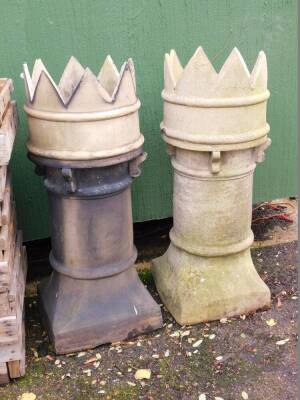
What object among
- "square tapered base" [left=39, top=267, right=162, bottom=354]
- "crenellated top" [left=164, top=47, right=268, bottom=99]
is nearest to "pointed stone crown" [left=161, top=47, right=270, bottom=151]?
"crenellated top" [left=164, top=47, right=268, bottom=99]

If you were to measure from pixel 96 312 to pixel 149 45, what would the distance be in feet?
5.96

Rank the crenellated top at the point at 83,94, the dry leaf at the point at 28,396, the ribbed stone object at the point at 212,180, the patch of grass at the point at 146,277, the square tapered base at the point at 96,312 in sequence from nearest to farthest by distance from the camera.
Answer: the crenellated top at the point at 83,94
the dry leaf at the point at 28,396
the ribbed stone object at the point at 212,180
the square tapered base at the point at 96,312
the patch of grass at the point at 146,277

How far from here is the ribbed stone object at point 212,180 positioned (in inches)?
114

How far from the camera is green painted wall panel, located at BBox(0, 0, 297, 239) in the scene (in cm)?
329

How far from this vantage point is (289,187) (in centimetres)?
430

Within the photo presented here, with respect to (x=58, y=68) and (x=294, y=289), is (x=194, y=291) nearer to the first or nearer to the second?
(x=294, y=289)

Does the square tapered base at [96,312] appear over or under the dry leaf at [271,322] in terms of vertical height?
over

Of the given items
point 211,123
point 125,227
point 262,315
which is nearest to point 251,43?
point 211,123

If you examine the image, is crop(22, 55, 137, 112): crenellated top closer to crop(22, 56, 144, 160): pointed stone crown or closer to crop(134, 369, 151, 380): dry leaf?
crop(22, 56, 144, 160): pointed stone crown

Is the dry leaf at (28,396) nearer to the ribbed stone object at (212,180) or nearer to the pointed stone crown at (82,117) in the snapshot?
the ribbed stone object at (212,180)

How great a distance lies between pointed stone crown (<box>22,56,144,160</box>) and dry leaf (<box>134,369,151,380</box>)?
1248mm

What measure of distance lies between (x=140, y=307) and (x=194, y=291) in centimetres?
37

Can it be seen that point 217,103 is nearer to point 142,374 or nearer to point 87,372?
point 142,374

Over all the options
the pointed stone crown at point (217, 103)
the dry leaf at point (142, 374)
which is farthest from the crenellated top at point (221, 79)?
the dry leaf at point (142, 374)
